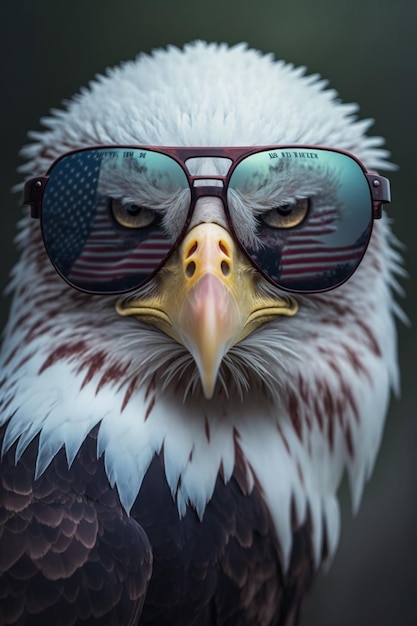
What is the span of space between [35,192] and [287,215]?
313 mm

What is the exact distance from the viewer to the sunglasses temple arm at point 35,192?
3.48ft

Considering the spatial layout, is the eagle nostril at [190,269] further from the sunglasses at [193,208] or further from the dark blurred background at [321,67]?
the dark blurred background at [321,67]

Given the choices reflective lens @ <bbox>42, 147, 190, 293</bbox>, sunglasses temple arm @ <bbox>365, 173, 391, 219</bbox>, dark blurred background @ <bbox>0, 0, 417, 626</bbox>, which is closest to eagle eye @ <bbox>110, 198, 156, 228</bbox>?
reflective lens @ <bbox>42, 147, 190, 293</bbox>

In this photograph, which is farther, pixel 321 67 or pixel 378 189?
Result: pixel 321 67

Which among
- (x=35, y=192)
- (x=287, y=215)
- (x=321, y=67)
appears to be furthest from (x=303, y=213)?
(x=321, y=67)

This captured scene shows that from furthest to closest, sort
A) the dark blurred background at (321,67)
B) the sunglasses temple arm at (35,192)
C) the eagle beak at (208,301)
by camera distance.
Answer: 1. the dark blurred background at (321,67)
2. the sunglasses temple arm at (35,192)
3. the eagle beak at (208,301)

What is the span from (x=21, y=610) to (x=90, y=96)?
672 millimetres

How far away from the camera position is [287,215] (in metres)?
1.05

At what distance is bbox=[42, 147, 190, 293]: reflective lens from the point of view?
3.33 feet

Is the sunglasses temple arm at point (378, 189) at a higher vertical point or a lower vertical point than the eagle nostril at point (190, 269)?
higher

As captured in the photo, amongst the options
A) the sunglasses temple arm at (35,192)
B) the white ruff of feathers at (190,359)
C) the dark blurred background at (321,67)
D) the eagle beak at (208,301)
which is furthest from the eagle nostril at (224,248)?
the dark blurred background at (321,67)

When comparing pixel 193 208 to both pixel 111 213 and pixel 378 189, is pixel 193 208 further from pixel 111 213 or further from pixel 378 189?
pixel 378 189

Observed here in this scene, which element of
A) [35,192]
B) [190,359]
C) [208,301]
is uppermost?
[35,192]

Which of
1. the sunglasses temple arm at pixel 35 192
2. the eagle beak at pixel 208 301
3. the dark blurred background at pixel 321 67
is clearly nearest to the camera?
the eagle beak at pixel 208 301
